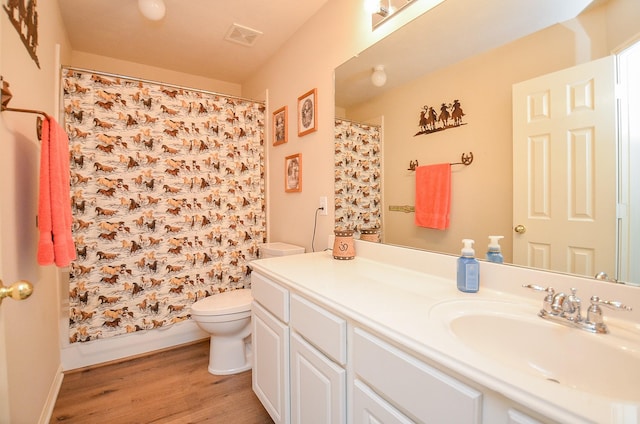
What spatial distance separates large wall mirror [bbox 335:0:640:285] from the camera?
2.64ft

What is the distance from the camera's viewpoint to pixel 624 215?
786mm

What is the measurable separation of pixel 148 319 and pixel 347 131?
199 centimetres

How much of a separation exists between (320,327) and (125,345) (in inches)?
75.8

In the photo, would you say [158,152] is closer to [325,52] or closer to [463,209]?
[325,52]

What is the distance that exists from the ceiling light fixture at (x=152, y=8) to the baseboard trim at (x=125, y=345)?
2.19m

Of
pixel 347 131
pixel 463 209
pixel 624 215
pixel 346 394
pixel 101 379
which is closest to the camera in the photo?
pixel 624 215

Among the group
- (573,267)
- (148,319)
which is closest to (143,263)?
(148,319)

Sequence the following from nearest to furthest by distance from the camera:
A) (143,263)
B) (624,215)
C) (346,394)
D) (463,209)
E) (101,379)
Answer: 1. (624,215)
2. (346,394)
3. (463,209)
4. (101,379)
5. (143,263)

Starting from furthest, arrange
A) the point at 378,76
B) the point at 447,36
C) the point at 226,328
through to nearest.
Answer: the point at 226,328 → the point at 378,76 → the point at 447,36

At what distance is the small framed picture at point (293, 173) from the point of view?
7.09 ft

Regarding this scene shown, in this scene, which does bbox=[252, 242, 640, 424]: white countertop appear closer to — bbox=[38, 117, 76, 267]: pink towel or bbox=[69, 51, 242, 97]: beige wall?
bbox=[38, 117, 76, 267]: pink towel

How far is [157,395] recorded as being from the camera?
171 cm

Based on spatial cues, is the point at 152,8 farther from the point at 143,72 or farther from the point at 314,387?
the point at 314,387

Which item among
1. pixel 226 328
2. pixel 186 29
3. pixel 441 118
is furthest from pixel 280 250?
pixel 186 29
